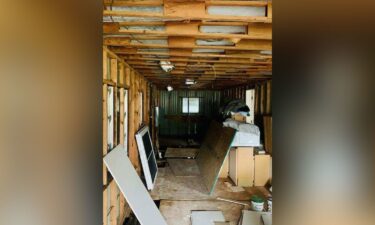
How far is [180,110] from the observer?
563 inches

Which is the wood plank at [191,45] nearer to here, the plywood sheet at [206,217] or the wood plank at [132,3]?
the wood plank at [132,3]

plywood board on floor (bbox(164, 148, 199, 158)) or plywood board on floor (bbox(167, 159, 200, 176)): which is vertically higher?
plywood board on floor (bbox(164, 148, 199, 158))

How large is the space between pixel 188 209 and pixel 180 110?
9835 millimetres

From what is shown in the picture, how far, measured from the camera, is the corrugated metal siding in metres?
14.2

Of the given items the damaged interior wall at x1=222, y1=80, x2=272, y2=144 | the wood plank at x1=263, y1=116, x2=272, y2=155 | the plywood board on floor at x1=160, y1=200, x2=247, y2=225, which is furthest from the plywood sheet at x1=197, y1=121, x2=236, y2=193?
the damaged interior wall at x1=222, y1=80, x2=272, y2=144

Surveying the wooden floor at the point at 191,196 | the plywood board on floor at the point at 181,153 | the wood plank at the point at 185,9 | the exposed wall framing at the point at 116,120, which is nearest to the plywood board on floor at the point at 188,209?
the wooden floor at the point at 191,196

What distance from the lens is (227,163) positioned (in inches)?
264

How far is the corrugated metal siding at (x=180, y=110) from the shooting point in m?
14.2

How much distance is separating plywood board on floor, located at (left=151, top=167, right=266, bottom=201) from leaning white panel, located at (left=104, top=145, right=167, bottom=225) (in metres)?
1.23

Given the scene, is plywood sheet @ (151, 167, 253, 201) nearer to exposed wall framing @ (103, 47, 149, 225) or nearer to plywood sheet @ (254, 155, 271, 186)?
plywood sheet @ (254, 155, 271, 186)

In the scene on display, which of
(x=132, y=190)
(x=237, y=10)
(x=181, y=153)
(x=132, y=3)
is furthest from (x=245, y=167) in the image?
(x=132, y=3)

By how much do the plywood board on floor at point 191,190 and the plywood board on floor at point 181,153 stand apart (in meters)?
2.23

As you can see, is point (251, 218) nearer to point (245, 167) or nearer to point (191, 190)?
point (191, 190)
